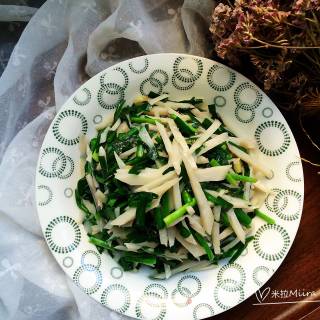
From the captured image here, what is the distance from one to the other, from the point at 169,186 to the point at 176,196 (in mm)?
34

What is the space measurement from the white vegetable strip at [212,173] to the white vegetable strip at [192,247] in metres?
0.17

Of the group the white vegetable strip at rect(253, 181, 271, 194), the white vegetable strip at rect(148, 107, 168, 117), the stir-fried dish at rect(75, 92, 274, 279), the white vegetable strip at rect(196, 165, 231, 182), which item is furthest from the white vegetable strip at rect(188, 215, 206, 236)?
the white vegetable strip at rect(148, 107, 168, 117)

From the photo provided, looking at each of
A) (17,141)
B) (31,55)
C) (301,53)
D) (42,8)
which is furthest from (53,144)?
(301,53)

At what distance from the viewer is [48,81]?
1628 millimetres

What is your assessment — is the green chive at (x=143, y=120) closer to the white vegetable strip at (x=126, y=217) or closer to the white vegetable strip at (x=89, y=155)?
the white vegetable strip at (x=89, y=155)

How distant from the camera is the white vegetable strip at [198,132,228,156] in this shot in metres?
1.41

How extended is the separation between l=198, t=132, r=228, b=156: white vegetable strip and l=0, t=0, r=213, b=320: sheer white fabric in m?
0.29

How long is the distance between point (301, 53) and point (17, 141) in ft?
2.89

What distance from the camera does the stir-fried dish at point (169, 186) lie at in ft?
4.47

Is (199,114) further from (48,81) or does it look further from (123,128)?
(48,81)

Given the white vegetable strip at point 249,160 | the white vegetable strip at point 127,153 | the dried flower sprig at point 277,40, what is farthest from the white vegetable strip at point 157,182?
the dried flower sprig at point 277,40

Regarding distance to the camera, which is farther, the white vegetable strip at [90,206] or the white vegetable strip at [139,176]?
the white vegetable strip at [90,206]

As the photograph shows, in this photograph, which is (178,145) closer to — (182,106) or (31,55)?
(182,106)

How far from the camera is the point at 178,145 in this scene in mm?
1388
